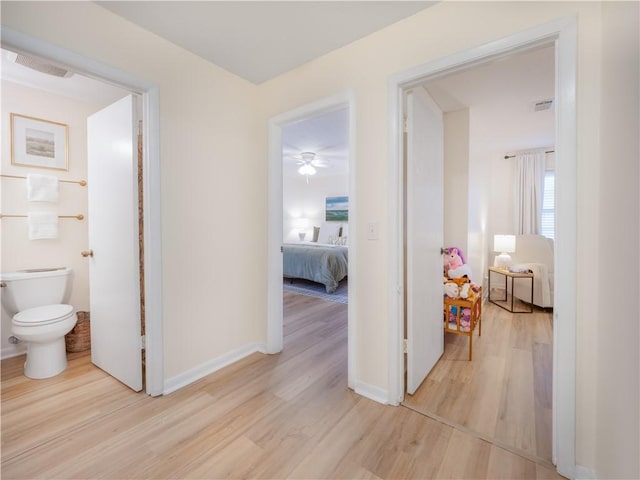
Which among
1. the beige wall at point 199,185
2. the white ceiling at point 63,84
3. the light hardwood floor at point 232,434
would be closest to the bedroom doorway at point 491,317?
the light hardwood floor at point 232,434

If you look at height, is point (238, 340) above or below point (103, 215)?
below

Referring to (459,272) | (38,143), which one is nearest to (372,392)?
(459,272)

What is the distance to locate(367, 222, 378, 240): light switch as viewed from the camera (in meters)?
1.80

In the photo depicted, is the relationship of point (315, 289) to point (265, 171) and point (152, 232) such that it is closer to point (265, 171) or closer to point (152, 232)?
point (265, 171)

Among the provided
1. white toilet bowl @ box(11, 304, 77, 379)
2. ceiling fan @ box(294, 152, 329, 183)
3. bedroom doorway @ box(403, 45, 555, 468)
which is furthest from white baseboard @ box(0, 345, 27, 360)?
ceiling fan @ box(294, 152, 329, 183)

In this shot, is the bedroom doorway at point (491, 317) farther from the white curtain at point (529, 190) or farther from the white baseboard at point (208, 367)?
the white baseboard at point (208, 367)

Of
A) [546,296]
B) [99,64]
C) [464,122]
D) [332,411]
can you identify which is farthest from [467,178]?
[99,64]

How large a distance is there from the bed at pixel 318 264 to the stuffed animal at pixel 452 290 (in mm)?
2184

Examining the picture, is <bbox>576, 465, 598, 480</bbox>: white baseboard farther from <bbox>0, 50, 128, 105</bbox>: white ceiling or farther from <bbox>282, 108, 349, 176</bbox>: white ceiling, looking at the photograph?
<bbox>0, 50, 128, 105</bbox>: white ceiling

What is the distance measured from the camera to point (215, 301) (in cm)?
221

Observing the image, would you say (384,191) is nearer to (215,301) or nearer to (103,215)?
(215,301)

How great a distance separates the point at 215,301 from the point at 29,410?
1166 millimetres

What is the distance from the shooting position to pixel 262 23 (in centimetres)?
170

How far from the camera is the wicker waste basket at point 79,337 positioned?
2.48 metres
